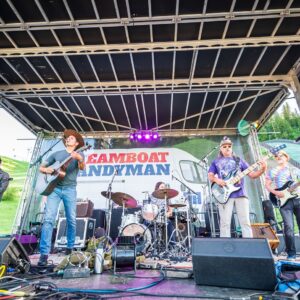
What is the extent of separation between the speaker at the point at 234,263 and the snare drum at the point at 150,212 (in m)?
3.69

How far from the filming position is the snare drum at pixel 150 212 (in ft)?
18.7

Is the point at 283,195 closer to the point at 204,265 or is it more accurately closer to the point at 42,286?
the point at 204,265

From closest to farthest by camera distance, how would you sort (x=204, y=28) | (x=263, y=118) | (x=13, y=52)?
(x=204, y=28) → (x=13, y=52) → (x=263, y=118)

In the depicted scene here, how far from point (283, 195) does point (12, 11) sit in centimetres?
600

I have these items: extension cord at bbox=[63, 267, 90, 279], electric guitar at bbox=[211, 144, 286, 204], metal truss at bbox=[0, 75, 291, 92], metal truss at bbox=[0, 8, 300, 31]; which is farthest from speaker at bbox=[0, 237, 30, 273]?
metal truss at bbox=[0, 75, 291, 92]

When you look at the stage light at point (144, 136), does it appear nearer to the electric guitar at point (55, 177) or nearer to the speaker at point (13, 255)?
the electric guitar at point (55, 177)

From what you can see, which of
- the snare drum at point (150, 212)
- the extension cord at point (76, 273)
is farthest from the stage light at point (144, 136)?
the extension cord at point (76, 273)

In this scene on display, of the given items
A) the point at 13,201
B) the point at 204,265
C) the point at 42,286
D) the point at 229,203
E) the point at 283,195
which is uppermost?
the point at 13,201

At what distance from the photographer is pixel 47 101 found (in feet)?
22.6

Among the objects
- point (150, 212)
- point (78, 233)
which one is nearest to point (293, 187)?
point (150, 212)

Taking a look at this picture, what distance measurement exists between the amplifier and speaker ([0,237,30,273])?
9.39 feet

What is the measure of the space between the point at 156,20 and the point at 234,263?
396cm

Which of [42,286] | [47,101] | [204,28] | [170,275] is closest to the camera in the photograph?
[42,286]

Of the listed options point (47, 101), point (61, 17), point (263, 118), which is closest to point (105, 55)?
point (61, 17)
